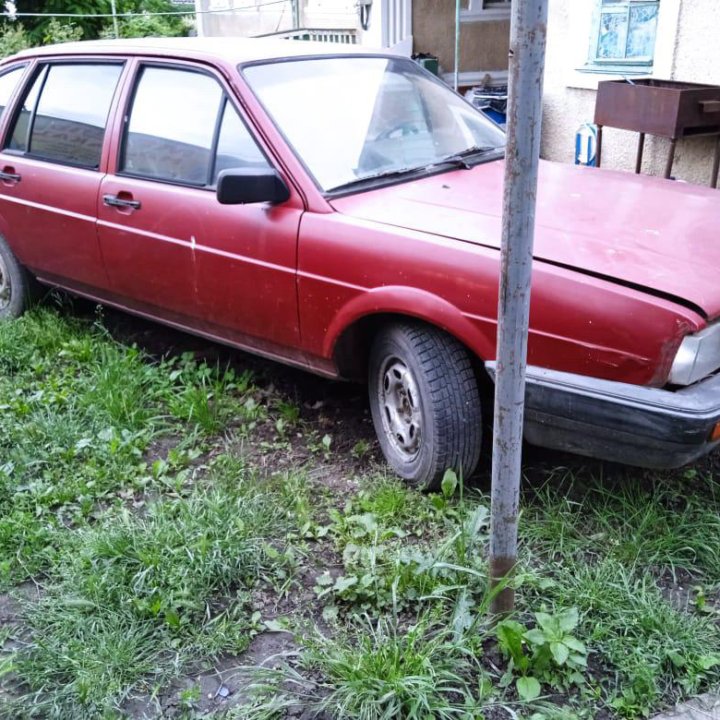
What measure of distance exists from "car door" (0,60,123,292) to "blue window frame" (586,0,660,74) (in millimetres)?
4168

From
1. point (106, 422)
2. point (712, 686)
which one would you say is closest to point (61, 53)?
point (106, 422)

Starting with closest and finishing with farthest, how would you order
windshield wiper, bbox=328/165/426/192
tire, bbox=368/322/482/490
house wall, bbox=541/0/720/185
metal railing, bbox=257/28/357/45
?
tire, bbox=368/322/482/490 → windshield wiper, bbox=328/165/426/192 → house wall, bbox=541/0/720/185 → metal railing, bbox=257/28/357/45

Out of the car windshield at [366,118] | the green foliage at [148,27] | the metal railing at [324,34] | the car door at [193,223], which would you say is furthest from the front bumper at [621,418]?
the green foliage at [148,27]

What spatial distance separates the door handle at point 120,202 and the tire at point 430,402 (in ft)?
5.07

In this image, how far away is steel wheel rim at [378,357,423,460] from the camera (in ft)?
11.2

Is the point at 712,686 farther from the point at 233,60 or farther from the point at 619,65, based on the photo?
the point at 619,65

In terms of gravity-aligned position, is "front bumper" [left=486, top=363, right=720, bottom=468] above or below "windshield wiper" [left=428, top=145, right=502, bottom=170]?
below

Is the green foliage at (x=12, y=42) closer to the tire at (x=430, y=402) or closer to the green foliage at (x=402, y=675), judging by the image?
the tire at (x=430, y=402)

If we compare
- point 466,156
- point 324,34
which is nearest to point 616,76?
point 466,156

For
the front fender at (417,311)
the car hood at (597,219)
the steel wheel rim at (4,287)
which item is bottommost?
the steel wheel rim at (4,287)

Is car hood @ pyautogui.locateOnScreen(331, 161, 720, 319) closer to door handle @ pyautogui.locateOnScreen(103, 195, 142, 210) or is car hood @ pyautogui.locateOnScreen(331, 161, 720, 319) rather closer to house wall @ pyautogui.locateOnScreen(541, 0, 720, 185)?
door handle @ pyautogui.locateOnScreen(103, 195, 142, 210)

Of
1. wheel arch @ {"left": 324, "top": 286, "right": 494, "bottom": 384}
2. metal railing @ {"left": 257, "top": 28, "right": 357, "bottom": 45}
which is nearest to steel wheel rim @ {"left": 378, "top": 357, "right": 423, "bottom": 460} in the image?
wheel arch @ {"left": 324, "top": 286, "right": 494, "bottom": 384}

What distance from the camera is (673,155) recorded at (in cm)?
611

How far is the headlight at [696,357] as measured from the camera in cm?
274
